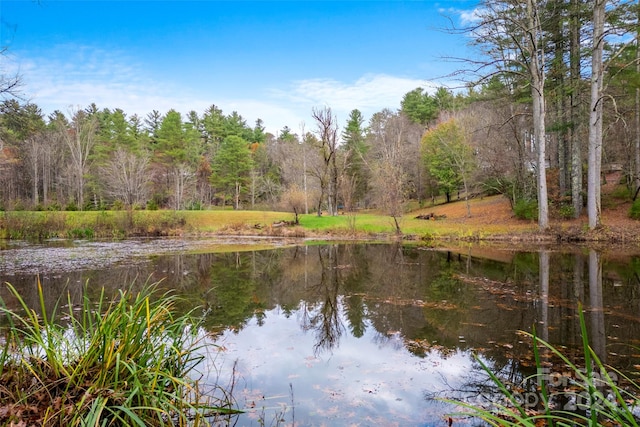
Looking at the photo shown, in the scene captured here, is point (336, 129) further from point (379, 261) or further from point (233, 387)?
point (233, 387)

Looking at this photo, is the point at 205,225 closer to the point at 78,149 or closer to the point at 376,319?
the point at 78,149

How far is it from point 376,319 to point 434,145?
33018 mm

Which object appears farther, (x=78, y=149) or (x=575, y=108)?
(x=78, y=149)

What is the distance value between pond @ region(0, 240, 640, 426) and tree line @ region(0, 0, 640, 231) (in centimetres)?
720

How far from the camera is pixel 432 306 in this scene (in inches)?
290

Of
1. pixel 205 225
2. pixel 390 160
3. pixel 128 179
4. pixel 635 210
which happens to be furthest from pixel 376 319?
pixel 128 179

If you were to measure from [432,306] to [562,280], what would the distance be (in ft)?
13.9

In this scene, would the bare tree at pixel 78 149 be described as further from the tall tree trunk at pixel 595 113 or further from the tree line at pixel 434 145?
the tall tree trunk at pixel 595 113

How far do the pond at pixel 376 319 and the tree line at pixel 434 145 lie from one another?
23.6 ft

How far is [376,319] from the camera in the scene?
668 centimetres

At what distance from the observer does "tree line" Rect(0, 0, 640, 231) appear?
17.2 meters

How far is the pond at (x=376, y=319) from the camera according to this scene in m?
3.99

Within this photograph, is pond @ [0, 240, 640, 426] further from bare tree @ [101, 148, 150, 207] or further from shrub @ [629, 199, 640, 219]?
bare tree @ [101, 148, 150, 207]

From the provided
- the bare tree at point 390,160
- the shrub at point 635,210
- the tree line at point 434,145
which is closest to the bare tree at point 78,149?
the tree line at point 434,145
